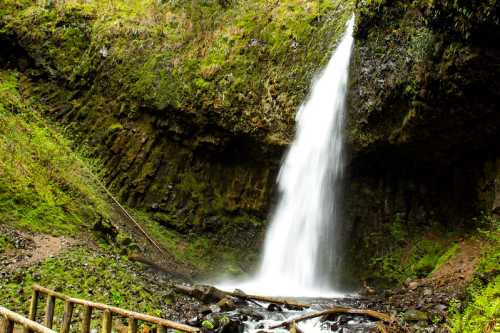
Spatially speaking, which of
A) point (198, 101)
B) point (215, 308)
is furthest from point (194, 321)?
point (198, 101)

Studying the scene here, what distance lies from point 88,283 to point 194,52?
37.6ft

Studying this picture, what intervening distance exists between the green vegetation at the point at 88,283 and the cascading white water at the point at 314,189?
493 centimetres

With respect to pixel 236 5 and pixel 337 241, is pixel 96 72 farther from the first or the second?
pixel 337 241

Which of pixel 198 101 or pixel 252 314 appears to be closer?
pixel 252 314

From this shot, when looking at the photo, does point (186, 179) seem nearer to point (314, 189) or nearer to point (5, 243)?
point (314, 189)

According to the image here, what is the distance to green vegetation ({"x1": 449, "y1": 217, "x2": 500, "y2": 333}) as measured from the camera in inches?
252

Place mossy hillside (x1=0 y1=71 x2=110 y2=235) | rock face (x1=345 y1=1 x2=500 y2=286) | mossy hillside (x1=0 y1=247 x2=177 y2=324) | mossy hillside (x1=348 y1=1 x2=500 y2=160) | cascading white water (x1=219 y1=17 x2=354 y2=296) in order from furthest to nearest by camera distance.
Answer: cascading white water (x1=219 y1=17 x2=354 y2=296)
mossy hillside (x1=0 y1=71 x2=110 y2=235)
rock face (x1=345 y1=1 x2=500 y2=286)
mossy hillside (x1=348 y1=1 x2=500 y2=160)
mossy hillside (x1=0 y1=247 x2=177 y2=324)

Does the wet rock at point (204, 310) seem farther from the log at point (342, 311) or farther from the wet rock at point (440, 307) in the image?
the wet rock at point (440, 307)

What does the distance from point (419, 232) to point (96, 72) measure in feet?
46.8

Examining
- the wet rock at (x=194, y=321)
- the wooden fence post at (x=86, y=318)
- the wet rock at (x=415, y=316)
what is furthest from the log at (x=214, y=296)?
the wooden fence post at (x=86, y=318)

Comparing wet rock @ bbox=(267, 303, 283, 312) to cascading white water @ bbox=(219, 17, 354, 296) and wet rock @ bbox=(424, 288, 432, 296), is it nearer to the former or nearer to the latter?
wet rock @ bbox=(424, 288, 432, 296)

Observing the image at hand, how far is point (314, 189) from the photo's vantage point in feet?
47.5

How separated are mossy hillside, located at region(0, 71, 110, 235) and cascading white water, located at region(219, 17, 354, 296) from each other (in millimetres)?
5619

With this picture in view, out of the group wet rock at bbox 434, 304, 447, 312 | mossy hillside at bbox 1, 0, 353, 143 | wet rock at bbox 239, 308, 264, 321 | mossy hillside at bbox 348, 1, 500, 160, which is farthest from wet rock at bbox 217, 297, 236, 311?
mossy hillside at bbox 1, 0, 353, 143
